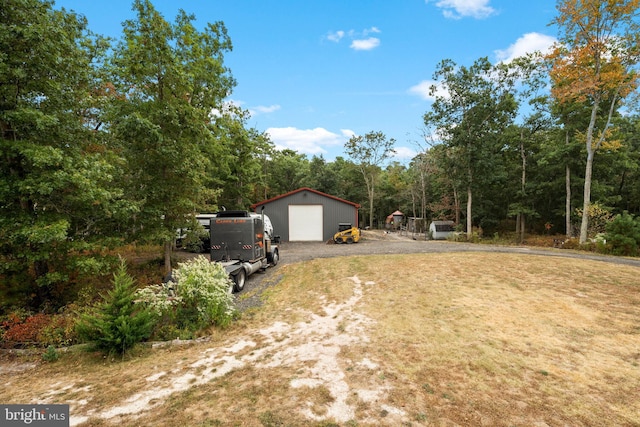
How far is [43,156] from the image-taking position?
5.24 meters

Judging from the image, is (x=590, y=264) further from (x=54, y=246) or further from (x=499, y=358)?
(x=54, y=246)

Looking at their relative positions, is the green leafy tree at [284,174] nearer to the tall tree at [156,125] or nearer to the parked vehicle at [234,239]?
the parked vehicle at [234,239]

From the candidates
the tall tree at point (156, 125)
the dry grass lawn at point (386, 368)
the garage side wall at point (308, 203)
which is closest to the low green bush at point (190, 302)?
the dry grass lawn at point (386, 368)

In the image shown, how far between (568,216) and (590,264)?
1230 cm

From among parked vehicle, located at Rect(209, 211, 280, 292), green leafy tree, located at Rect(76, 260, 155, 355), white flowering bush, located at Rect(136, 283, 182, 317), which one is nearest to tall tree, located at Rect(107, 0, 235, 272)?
parked vehicle, located at Rect(209, 211, 280, 292)

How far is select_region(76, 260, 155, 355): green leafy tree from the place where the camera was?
4.66 m

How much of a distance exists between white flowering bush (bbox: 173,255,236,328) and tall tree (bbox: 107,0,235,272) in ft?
10.0

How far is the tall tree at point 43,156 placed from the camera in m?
5.38

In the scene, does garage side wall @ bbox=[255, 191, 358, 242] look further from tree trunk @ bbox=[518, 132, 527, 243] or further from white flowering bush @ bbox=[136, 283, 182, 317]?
white flowering bush @ bbox=[136, 283, 182, 317]

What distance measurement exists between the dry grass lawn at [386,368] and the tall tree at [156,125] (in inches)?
182

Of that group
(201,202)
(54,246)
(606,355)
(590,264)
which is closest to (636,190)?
(590,264)

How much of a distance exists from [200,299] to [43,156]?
13.7ft

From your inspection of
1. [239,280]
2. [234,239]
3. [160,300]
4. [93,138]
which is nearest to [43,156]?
[93,138]

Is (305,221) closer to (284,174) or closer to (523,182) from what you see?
(523,182)
